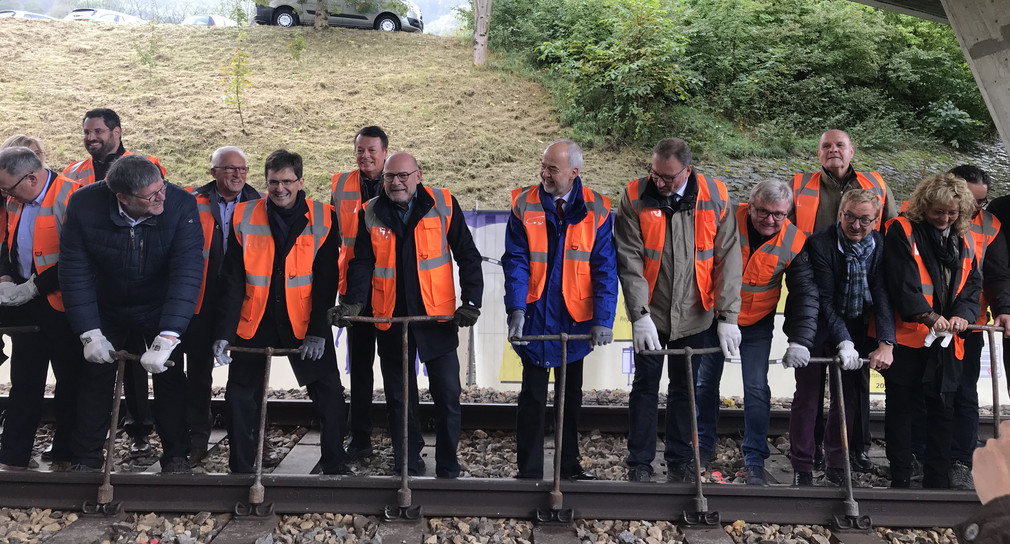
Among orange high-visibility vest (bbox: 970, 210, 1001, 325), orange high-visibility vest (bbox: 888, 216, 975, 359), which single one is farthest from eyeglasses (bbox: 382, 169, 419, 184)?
orange high-visibility vest (bbox: 970, 210, 1001, 325)

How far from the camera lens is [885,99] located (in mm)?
12602

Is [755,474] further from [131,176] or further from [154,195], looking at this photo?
[131,176]

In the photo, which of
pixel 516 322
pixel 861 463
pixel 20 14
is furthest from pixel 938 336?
pixel 20 14

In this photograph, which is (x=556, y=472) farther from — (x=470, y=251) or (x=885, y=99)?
(x=885, y=99)

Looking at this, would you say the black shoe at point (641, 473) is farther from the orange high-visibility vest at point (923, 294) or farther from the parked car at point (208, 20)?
the parked car at point (208, 20)

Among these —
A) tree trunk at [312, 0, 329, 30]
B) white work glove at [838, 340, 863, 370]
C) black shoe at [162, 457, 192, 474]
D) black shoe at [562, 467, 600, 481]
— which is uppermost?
tree trunk at [312, 0, 329, 30]

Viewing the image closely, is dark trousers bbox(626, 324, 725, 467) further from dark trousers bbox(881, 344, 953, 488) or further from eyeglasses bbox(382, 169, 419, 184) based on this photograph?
eyeglasses bbox(382, 169, 419, 184)

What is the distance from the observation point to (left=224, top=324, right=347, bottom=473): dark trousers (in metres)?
4.33

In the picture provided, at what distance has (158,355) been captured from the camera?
4008 millimetres

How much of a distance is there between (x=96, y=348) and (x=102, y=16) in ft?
64.0

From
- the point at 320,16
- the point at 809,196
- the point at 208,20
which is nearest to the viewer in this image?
the point at 809,196

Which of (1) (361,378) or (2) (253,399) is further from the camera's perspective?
(1) (361,378)

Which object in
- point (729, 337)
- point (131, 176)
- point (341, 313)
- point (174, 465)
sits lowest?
point (174, 465)

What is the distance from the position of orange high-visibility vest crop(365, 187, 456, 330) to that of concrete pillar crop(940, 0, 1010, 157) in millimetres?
4193
